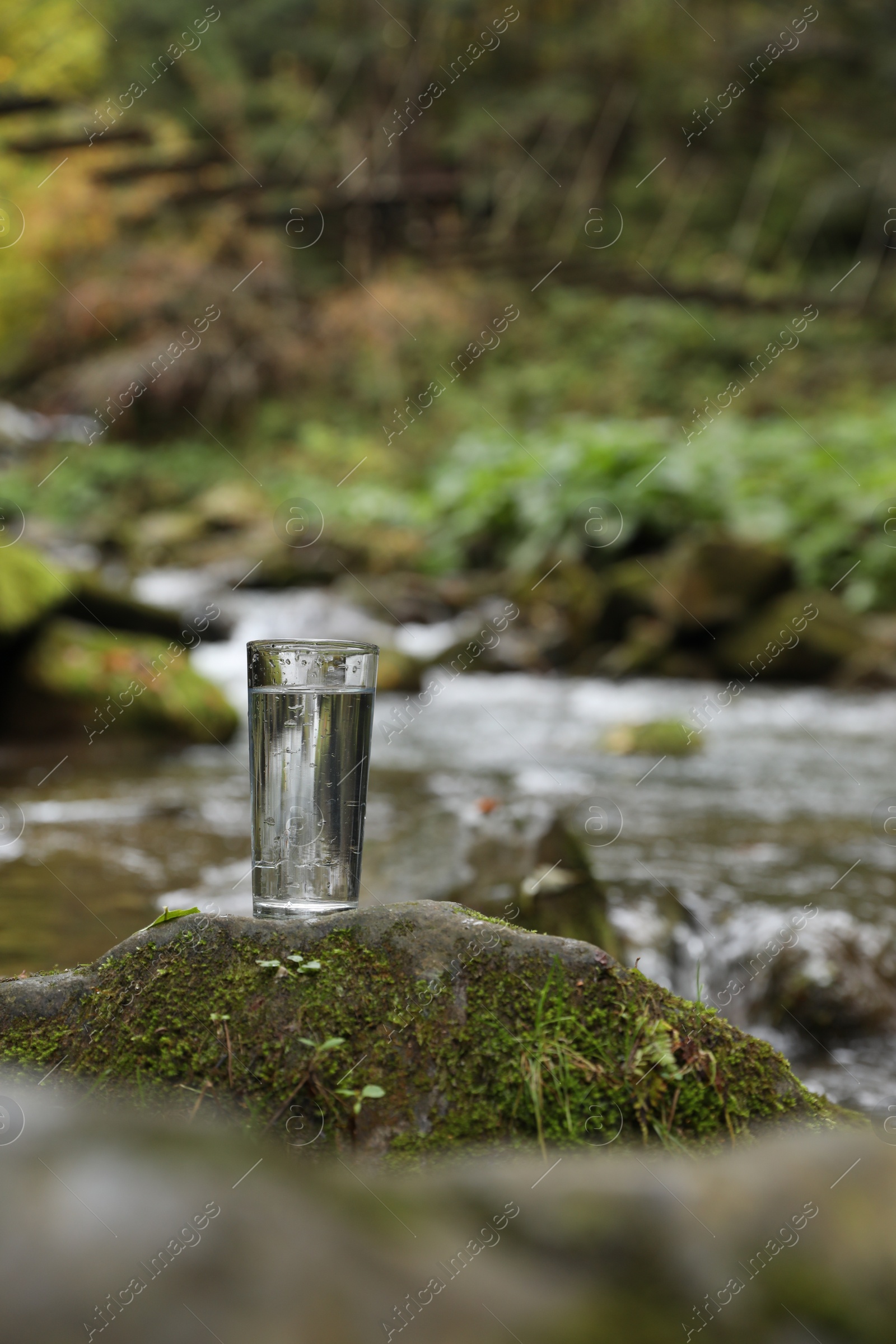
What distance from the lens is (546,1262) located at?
578mm

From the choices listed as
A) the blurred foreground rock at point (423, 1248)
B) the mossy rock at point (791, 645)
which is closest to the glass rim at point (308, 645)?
the blurred foreground rock at point (423, 1248)

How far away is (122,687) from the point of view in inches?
256

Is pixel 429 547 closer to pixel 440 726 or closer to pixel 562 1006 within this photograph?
pixel 440 726

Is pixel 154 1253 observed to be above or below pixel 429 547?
below

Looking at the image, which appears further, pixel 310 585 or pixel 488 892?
pixel 310 585

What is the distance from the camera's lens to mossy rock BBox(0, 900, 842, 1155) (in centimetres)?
124

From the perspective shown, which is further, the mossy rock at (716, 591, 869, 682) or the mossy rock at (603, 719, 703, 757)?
the mossy rock at (716, 591, 869, 682)

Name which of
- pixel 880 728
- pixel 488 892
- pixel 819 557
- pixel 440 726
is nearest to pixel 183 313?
pixel 819 557

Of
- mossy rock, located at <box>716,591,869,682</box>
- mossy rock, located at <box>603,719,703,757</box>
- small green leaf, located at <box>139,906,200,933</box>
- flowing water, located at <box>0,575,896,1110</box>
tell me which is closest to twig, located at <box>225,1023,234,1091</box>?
small green leaf, located at <box>139,906,200,933</box>

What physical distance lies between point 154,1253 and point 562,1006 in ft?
2.86

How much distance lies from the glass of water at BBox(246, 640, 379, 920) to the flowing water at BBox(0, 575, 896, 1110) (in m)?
1.15

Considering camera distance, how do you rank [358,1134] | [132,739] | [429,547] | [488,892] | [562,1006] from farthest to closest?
[429,547], [132,739], [488,892], [562,1006], [358,1134]

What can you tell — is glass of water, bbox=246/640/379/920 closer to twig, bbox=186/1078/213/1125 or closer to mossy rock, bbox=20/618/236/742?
twig, bbox=186/1078/213/1125

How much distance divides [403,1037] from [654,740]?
6.07 m
